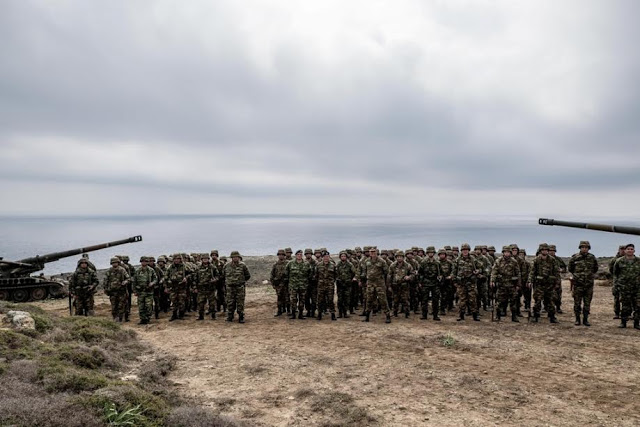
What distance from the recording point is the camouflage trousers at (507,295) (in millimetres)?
12797

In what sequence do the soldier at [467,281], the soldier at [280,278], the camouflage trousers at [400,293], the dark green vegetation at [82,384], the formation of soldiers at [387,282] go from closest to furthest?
1. the dark green vegetation at [82,384]
2. the formation of soldiers at [387,282]
3. the soldier at [467,281]
4. the camouflage trousers at [400,293]
5. the soldier at [280,278]

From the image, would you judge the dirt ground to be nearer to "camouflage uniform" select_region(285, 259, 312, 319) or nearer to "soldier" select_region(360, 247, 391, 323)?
"soldier" select_region(360, 247, 391, 323)

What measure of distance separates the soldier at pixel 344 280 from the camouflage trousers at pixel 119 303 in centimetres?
749

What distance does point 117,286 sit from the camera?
44.4 feet

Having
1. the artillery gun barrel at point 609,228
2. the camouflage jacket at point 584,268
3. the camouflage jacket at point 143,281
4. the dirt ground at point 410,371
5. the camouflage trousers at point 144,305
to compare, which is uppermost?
the artillery gun barrel at point 609,228

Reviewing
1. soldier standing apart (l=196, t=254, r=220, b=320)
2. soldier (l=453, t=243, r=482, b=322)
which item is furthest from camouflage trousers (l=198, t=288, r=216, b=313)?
soldier (l=453, t=243, r=482, b=322)

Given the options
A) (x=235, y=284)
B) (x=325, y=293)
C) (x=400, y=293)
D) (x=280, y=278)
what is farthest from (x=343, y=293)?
(x=235, y=284)

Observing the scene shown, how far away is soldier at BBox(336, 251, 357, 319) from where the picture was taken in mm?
14291

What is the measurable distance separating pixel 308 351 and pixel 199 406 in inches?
151

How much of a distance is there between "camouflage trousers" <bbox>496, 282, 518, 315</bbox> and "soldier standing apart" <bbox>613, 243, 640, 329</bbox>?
Answer: 2.83 meters

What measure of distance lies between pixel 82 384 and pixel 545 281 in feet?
40.9

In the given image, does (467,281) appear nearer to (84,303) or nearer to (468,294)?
(468,294)

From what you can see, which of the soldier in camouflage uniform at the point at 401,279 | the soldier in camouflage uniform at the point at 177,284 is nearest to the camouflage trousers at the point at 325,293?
the soldier in camouflage uniform at the point at 401,279

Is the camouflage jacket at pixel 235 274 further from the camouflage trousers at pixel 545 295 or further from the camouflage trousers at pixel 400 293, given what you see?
the camouflage trousers at pixel 545 295
